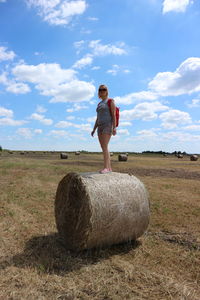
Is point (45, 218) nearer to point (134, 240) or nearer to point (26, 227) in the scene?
point (26, 227)

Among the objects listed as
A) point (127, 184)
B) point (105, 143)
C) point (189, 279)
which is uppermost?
point (105, 143)

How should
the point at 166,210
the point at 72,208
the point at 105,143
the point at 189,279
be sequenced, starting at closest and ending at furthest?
the point at 189,279, the point at 72,208, the point at 105,143, the point at 166,210

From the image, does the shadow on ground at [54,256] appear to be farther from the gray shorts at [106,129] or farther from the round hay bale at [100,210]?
the gray shorts at [106,129]

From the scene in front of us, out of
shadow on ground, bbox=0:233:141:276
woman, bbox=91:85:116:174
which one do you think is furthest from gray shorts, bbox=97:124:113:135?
shadow on ground, bbox=0:233:141:276

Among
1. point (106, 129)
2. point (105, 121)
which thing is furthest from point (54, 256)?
point (105, 121)

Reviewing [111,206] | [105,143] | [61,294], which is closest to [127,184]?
[111,206]

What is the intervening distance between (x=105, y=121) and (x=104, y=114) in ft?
0.51

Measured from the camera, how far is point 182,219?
706 centimetres

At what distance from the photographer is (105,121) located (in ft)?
19.4

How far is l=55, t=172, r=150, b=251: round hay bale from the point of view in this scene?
4.83 meters

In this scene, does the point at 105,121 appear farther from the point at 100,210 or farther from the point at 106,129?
the point at 100,210

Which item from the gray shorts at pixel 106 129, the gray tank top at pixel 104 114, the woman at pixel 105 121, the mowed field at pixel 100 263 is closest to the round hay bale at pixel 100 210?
the mowed field at pixel 100 263

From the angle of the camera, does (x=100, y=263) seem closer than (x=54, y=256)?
Yes

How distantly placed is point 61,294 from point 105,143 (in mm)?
3226
